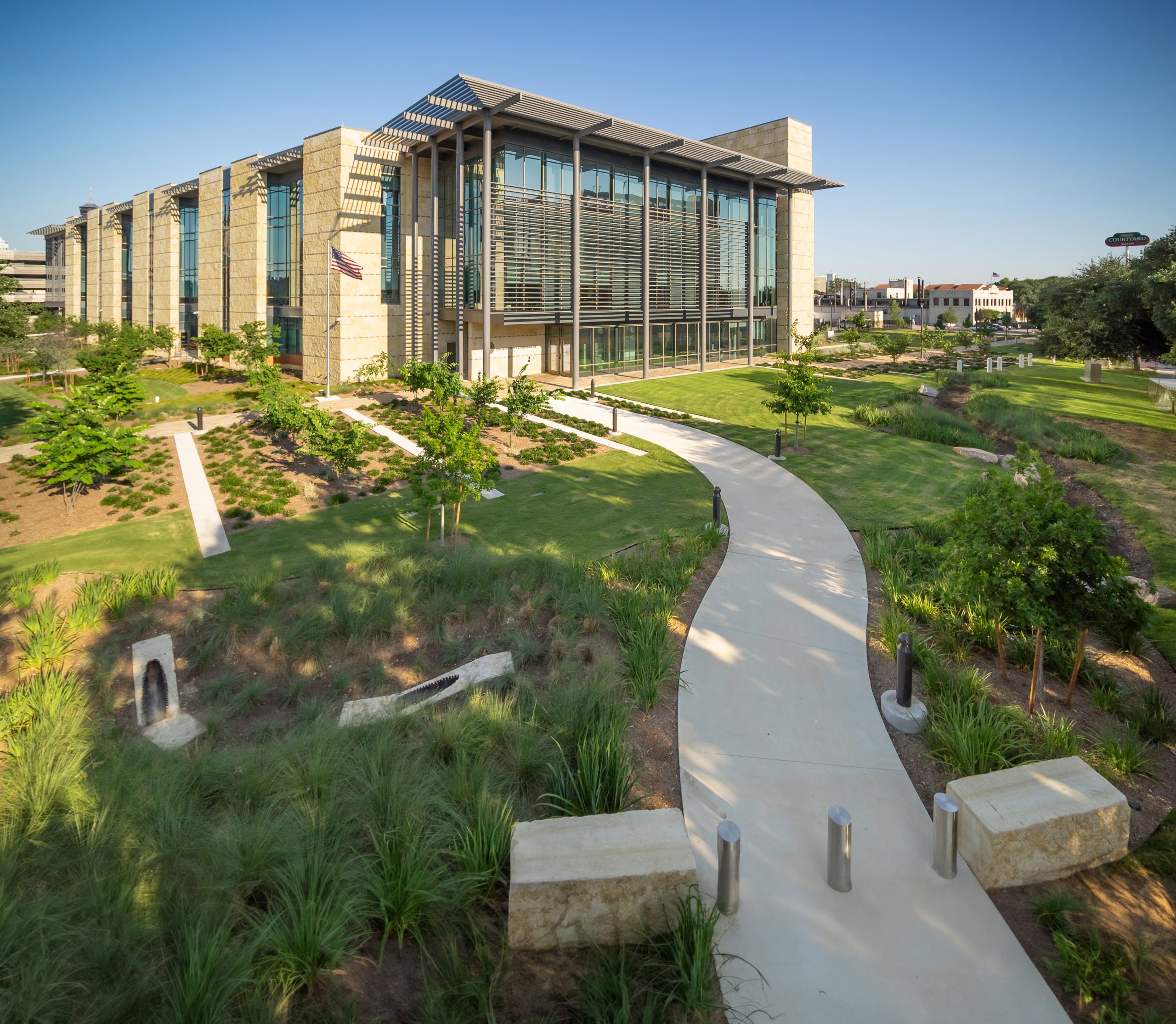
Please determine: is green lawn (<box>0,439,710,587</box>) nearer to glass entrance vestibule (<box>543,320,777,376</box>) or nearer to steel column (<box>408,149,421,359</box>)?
steel column (<box>408,149,421,359</box>)

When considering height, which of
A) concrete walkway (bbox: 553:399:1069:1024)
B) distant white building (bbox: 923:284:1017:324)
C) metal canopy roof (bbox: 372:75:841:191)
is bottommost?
concrete walkway (bbox: 553:399:1069:1024)

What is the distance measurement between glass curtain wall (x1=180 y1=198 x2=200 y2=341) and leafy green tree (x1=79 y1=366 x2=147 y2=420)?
83.8 ft

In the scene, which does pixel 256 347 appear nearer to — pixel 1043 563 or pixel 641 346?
pixel 641 346

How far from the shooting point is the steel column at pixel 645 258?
39938mm

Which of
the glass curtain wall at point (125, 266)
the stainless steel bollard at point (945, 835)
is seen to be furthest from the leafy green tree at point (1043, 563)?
the glass curtain wall at point (125, 266)

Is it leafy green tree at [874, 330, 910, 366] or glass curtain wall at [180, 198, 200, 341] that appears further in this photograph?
glass curtain wall at [180, 198, 200, 341]

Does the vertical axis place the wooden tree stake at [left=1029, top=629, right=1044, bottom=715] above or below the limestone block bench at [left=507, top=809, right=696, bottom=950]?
above

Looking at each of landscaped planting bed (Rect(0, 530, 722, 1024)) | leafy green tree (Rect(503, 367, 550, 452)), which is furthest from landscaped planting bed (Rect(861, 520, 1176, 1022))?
leafy green tree (Rect(503, 367, 550, 452))

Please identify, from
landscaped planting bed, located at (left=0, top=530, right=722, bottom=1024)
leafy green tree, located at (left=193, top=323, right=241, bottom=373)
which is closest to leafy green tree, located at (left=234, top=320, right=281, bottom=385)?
leafy green tree, located at (left=193, top=323, right=241, bottom=373)

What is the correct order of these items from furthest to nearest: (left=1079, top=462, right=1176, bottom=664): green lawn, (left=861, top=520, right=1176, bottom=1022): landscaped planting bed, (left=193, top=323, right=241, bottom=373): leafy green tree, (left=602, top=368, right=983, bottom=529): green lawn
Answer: (left=193, top=323, right=241, bottom=373): leafy green tree, (left=602, top=368, right=983, bottom=529): green lawn, (left=1079, top=462, right=1176, bottom=664): green lawn, (left=861, top=520, right=1176, bottom=1022): landscaped planting bed

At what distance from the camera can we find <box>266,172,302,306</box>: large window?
139 feet

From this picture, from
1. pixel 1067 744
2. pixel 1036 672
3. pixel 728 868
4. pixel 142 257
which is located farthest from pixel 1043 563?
pixel 142 257

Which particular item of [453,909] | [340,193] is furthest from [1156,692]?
[340,193]

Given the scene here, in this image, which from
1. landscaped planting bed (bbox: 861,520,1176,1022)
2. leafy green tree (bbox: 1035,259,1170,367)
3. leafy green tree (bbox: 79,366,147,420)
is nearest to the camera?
landscaped planting bed (bbox: 861,520,1176,1022)
